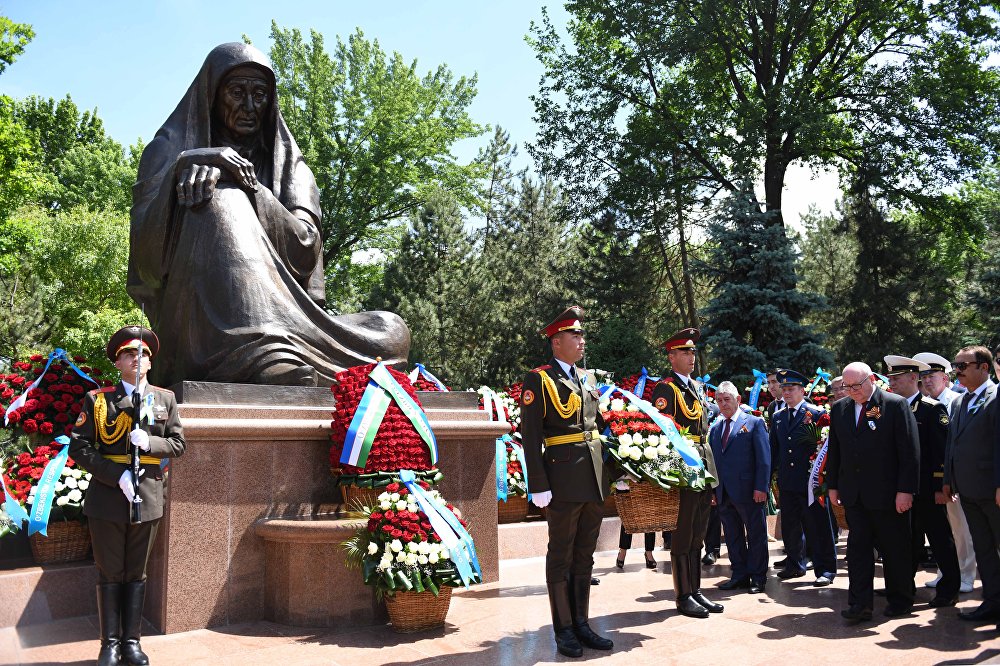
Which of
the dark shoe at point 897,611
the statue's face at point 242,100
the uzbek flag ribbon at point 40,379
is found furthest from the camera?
the statue's face at point 242,100

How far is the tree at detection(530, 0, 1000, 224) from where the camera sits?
73.0 feet

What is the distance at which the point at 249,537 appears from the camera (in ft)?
19.9

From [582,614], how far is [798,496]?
12.1 feet

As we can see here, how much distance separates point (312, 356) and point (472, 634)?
2746 millimetres

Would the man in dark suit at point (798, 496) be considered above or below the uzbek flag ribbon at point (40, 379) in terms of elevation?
below

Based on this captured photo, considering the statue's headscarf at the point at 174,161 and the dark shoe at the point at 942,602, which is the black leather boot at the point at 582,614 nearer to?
the dark shoe at the point at 942,602

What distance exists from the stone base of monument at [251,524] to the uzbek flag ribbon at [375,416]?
447 millimetres

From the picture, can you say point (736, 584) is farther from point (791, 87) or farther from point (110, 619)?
point (791, 87)

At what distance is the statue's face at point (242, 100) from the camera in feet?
25.0

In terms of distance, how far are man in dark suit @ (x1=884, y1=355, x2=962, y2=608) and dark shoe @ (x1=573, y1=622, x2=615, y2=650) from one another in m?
3.09

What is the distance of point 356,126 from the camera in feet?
92.5

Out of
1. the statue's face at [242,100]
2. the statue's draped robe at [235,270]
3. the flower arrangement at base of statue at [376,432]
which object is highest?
the statue's face at [242,100]

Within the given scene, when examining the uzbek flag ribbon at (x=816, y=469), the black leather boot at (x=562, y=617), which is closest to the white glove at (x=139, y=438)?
the black leather boot at (x=562, y=617)

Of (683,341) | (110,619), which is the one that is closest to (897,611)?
(683,341)
